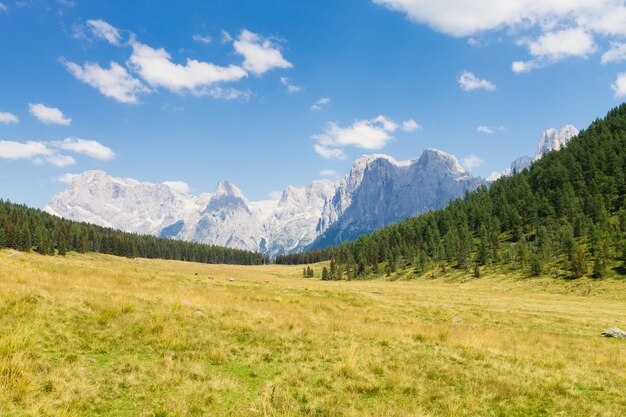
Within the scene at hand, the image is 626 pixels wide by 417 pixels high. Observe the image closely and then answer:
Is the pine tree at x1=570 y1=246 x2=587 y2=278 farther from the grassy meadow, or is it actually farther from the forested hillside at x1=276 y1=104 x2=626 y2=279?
the grassy meadow

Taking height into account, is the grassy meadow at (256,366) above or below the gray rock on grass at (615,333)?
above

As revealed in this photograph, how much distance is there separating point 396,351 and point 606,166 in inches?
6341

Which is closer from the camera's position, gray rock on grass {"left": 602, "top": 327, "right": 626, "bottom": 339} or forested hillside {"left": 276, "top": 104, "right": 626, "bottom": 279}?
gray rock on grass {"left": 602, "top": 327, "right": 626, "bottom": 339}

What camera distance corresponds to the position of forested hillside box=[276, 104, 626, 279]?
91062 millimetres

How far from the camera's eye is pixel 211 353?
39.6 feet

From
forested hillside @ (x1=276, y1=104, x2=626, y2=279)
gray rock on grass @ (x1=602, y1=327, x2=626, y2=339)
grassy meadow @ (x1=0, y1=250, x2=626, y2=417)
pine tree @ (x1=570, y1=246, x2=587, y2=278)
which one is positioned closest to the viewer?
grassy meadow @ (x1=0, y1=250, x2=626, y2=417)

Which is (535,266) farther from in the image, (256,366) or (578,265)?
(256,366)

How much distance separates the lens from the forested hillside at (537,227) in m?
91.1

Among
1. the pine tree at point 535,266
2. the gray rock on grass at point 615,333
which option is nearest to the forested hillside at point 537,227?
the pine tree at point 535,266

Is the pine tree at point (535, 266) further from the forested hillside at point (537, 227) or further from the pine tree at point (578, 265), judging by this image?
the pine tree at point (578, 265)

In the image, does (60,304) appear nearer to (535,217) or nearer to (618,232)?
(618,232)

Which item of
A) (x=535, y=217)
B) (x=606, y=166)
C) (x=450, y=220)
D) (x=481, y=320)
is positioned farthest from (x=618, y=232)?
(x=481, y=320)

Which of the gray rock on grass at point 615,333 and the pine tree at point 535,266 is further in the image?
the pine tree at point 535,266

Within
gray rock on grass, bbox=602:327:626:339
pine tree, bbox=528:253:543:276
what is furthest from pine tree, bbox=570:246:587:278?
gray rock on grass, bbox=602:327:626:339
